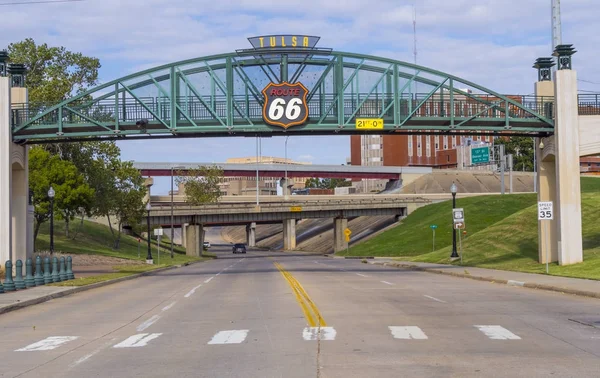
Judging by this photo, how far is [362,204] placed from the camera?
97500 mm

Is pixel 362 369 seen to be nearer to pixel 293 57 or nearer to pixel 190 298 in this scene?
pixel 190 298

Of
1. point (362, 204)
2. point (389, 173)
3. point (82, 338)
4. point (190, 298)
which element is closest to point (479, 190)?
point (389, 173)

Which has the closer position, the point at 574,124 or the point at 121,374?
the point at 121,374

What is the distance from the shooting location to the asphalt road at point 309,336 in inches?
440

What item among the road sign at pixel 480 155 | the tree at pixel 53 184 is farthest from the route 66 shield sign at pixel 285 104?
the road sign at pixel 480 155

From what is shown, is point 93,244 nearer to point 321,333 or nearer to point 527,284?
point 527,284

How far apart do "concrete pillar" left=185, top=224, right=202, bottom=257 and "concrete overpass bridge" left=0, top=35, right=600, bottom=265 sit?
173 feet

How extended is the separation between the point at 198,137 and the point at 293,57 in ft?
20.4

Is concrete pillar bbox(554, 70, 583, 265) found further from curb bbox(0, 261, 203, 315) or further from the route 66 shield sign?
curb bbox(0, 261, 203, 315)

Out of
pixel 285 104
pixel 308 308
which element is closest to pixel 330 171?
pixel 285 104

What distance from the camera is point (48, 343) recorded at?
1455 centimetres

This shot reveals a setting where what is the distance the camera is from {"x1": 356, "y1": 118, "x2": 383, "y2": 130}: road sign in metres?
39.1

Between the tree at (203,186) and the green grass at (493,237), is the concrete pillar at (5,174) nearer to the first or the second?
the green grass at (493,237)

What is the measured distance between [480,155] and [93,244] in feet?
215
